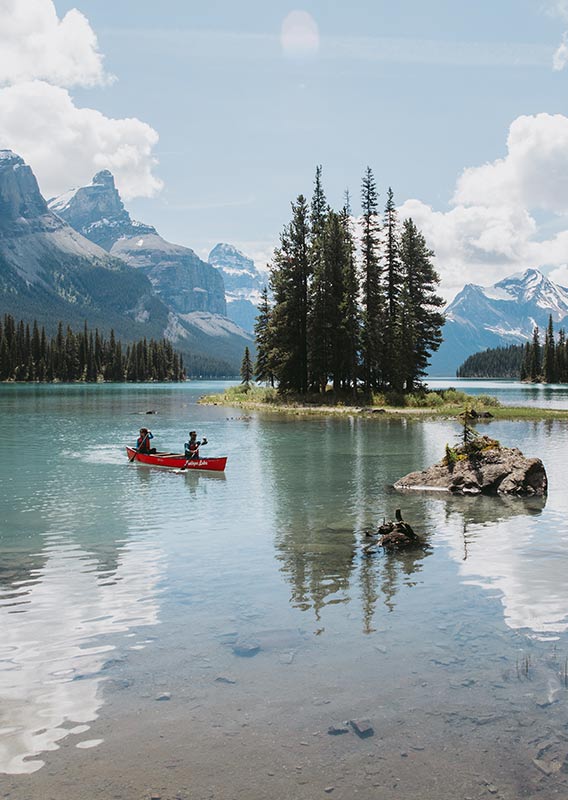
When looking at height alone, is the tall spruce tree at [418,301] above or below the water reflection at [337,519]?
above

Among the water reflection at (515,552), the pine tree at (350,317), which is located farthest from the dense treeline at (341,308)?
the water reflection at (515,552)

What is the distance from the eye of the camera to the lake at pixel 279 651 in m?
6.93

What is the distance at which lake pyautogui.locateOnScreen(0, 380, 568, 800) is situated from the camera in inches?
273

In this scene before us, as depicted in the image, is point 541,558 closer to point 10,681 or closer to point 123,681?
point 123,681

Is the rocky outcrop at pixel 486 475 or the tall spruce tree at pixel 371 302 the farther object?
the tall spruce tree at pixel 371 302

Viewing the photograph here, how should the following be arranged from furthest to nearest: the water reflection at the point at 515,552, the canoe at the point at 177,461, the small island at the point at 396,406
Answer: the small island at the point at 396,406, the canoe at the point at 177,461, the water reflection at the point at 515,552

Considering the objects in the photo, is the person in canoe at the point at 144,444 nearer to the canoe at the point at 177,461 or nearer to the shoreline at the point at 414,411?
the canoe at the point at 177,461

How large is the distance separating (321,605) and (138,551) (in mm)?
6108

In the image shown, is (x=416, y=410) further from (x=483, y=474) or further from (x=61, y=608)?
(x=61, y=608)

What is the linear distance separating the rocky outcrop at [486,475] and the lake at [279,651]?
6.24 ft

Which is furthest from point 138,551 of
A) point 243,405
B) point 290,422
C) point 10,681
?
point 243,405

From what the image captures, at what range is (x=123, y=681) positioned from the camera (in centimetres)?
899

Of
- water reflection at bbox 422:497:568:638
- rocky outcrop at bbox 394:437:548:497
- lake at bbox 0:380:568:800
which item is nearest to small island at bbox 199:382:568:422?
rocky outcrop at bbox 394:437:548:497

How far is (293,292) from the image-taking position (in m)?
73.3
